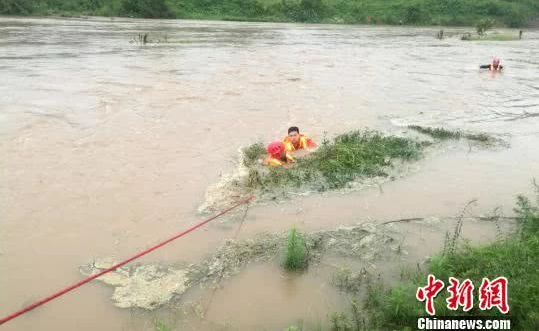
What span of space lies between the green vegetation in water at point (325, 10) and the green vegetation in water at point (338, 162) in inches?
1858

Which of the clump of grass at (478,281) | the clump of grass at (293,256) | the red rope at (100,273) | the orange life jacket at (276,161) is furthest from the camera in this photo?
the orange life jacket at (276,161)

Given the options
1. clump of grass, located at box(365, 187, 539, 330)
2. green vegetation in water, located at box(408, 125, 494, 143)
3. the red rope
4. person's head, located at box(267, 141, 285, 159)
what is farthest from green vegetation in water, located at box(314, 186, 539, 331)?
green vegetation in water, located at box(408, 125, 494, 143)

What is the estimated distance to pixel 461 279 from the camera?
4590mm

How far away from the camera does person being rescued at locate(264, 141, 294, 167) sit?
8.66 m

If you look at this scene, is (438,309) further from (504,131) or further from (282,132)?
(504,131)

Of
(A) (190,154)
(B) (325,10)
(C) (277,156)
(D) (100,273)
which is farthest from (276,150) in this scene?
(B) (325,10)

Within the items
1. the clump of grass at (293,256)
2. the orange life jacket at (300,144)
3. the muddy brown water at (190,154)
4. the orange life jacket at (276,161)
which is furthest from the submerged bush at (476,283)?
the orange life jacket at (300,144)

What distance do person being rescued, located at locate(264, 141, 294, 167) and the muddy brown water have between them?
85 centimetres

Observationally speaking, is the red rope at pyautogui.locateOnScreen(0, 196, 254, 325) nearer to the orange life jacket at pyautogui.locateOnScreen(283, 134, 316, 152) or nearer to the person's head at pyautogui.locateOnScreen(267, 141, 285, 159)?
the person's head at pyautogui.locateOnScreen(267, 141, 285, 159)

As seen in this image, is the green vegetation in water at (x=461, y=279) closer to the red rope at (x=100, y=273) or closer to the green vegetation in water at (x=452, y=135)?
the red rope at (x=100, y=273)

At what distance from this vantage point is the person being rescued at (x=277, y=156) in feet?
28.4

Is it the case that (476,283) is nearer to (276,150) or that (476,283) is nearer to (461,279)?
(461,279)

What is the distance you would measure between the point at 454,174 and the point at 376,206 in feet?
7.10

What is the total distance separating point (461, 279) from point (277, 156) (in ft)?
15.2
